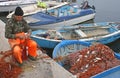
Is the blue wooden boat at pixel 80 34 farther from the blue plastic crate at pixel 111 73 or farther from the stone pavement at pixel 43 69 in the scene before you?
the blue plastic crate at pixel 111 73

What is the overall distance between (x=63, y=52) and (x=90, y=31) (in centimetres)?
492

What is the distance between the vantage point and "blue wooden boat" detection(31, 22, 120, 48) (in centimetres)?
1255

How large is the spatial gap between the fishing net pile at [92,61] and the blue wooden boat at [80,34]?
411cm

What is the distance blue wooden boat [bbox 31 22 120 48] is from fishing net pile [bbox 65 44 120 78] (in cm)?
411

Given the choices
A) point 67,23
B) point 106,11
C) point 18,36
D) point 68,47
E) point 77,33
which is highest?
point 18,36

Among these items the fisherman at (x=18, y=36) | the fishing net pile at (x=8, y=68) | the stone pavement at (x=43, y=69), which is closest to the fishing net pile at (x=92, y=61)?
the stone pavement at (x=43, y=69)

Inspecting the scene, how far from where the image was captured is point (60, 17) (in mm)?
16141

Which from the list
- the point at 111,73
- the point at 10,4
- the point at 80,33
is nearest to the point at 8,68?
the point at 111,73

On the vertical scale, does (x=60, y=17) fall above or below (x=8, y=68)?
below

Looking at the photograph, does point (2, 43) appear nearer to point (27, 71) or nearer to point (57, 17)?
point (27, 71)

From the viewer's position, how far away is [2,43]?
8.62 meters

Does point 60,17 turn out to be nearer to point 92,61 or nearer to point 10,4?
point 10,4

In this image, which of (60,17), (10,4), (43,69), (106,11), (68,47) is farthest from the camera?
(106,11)

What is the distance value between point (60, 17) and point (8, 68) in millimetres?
9421
